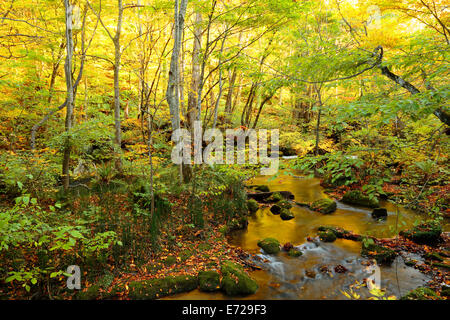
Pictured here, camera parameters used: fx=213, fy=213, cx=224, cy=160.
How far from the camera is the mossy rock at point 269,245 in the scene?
4.92 m

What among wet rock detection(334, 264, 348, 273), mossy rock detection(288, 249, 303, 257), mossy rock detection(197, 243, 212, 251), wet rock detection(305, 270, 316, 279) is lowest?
wet rock detection(305, 270, 316, 279)

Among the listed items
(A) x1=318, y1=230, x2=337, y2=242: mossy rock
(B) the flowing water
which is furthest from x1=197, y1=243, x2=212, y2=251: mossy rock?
(A) x1=318, y1=230, x2=337, y2=242: mossy rock

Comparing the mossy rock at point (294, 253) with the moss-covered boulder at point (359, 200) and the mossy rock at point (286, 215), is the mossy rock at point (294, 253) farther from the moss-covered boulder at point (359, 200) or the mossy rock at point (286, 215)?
the moss-covered boulder at point (359, 200)

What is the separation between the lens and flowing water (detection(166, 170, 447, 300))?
12.4 ft

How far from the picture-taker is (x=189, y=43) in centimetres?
1548

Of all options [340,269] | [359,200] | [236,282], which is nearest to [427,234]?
[340,269]

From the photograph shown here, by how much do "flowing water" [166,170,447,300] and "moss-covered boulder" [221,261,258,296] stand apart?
0.12 m

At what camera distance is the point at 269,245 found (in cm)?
498

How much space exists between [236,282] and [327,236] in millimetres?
3139

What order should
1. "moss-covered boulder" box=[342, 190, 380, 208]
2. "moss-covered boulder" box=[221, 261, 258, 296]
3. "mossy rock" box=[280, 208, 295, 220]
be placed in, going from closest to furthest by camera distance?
"moss-covered boulder" box=[221, 261, 258, 296] < "mossy rock" box=[280, 208, 295, 220] < "moss-covered boulder" box=[342, 190, 380, 208]

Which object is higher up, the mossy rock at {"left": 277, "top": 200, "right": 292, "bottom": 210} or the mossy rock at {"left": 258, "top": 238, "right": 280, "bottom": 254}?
the mossy rock at {"left": 277, "top": 200, "right": 292, "bottom": 210}

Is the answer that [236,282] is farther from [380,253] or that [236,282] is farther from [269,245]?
[380,253]

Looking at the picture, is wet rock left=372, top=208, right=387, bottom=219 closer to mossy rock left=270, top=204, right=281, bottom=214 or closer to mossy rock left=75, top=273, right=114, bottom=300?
mossy rock left=270, top=204, right=281, bottom=214

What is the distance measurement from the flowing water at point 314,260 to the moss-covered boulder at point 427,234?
1.06ft
